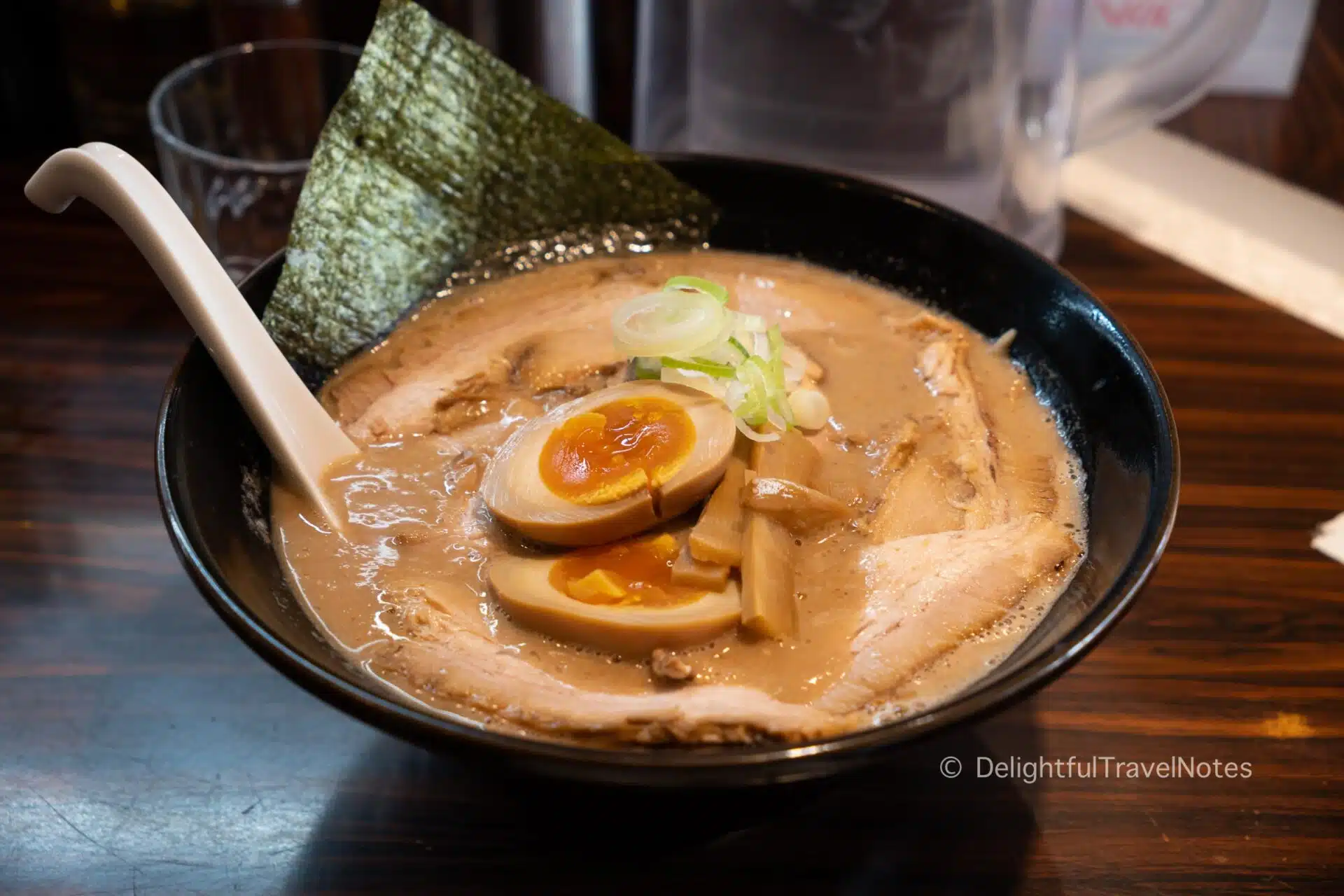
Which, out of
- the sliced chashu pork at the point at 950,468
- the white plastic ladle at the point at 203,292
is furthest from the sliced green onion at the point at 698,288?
the white plastic ladle at the point at 203,292

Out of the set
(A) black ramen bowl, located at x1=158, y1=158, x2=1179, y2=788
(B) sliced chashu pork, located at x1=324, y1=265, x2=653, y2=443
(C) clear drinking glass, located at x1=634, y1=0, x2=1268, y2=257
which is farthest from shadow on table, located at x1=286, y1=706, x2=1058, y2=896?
(C) clear drinking glass, located at x1=634, y1=0, x2=1268, y2=257

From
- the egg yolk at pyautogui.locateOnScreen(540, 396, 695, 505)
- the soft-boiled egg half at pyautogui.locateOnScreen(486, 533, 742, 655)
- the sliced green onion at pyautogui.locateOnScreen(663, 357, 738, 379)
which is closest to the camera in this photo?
the soft-boiled egg half at pyautogui.locateOnScreen(486, 533, 742, 655)

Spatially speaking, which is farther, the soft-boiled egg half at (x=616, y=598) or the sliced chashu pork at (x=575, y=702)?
the soft-boiled egg half at (x=616, y=598)

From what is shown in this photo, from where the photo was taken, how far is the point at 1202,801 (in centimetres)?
127

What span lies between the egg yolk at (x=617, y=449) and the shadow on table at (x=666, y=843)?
320 mm

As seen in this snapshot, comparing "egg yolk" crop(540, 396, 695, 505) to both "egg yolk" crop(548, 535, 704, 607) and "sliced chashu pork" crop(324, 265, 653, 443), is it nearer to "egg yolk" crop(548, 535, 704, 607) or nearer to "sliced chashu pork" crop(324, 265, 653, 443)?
"egg yolk" crop(548, 535, 704, 607)

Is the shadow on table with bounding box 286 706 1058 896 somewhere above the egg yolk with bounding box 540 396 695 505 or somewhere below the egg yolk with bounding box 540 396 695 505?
below

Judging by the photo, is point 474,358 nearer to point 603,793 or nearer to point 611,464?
point 611,464

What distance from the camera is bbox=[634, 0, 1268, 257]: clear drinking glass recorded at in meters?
2.13

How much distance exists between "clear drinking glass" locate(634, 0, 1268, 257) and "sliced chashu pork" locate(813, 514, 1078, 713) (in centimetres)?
119

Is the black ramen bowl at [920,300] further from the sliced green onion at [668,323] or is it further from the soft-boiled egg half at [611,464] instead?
the sliced green onion at [668,323]

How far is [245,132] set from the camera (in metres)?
2.32

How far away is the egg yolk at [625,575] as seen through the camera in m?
1.12

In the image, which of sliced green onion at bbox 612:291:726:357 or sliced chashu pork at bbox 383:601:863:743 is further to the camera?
sliced green onion at bbox 612:291:726:357
